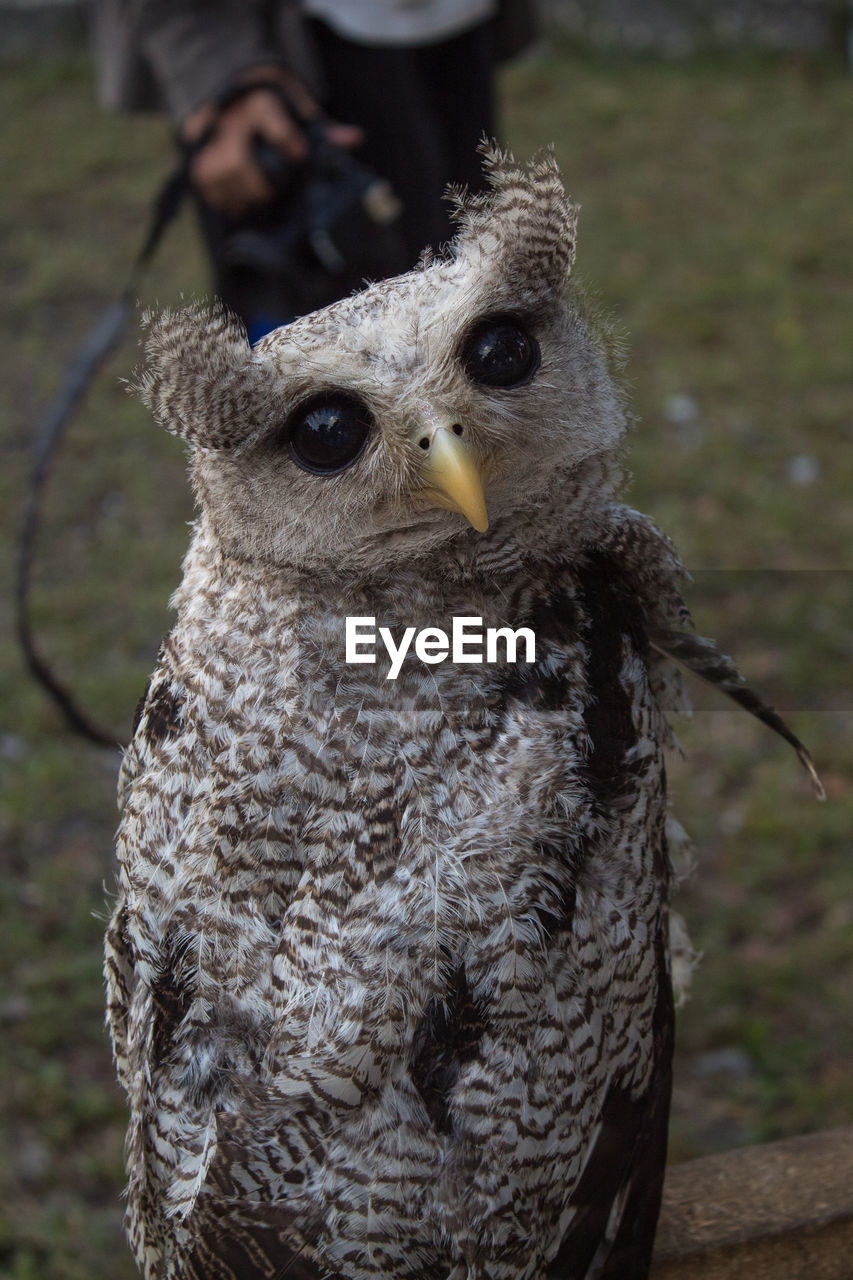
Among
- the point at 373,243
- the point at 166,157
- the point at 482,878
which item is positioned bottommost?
the point at 482,878

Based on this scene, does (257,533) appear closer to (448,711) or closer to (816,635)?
(448,711)

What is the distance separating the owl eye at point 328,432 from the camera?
1.39 meters

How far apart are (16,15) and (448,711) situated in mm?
9976

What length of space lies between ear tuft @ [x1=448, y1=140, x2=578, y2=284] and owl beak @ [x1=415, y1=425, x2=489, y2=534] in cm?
20

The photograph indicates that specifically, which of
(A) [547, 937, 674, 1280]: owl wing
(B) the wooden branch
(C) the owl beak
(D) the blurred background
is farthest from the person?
(B) the wooden branch

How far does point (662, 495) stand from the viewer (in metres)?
5.27

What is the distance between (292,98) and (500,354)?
1386 mm

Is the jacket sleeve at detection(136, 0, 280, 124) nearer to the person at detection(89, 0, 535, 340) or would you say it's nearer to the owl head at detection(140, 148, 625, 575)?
the person at detection(89, 0, 535, 340)

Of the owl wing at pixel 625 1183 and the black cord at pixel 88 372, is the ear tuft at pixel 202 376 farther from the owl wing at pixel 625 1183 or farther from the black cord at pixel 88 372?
the black cord at pixel 88 372

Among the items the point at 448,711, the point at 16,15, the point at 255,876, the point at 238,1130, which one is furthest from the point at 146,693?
the point at 16,15

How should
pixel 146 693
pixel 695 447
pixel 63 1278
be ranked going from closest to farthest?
1. pixel 146 693
2. pixel 63 1278
3. pixel 695 447

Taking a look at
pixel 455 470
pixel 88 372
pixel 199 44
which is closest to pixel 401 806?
pixel 455 470

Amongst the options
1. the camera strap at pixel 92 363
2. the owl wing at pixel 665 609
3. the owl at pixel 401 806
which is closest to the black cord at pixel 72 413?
the camera strap at pixel 92 363

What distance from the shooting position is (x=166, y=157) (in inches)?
344
